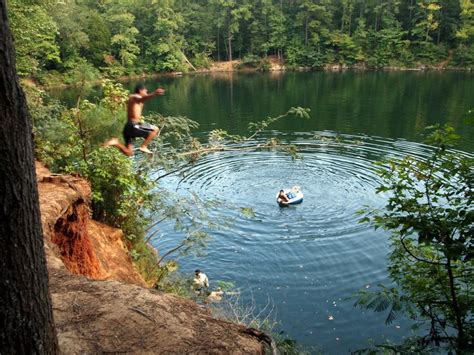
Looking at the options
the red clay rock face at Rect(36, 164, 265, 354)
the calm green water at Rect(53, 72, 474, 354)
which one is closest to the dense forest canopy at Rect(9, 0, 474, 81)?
the calm green water at Rect(53, 72, 474, 354)

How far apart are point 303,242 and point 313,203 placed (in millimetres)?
3698

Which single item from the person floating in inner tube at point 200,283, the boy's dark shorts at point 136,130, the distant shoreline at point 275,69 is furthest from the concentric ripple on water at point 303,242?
the distant shoreline at point 275,69

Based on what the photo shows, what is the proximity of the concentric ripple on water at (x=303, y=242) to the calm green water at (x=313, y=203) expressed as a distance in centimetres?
4

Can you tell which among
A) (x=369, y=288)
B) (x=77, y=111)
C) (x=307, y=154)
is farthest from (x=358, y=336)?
(x=307, y=154)

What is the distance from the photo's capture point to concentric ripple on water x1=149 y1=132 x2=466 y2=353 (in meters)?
11.9

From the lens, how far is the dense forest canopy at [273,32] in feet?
218

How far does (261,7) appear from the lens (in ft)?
246

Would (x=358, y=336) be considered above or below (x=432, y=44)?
below

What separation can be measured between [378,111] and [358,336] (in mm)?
31050

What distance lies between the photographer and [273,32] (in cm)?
7488

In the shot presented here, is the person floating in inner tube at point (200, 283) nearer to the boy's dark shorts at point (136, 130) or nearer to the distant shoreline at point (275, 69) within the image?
the boy's dark shorts at point (136, 130)

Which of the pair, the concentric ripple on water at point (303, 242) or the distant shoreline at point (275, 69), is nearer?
the concentric ripple on water at point (303, 242)

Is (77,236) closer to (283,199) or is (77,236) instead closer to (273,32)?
(283,199)

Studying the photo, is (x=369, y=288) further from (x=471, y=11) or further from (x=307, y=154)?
(x=471, y=11)
